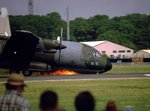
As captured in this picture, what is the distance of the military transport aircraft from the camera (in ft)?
126

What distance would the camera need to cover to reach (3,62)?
38656mm

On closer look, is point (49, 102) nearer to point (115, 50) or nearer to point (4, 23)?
point (4, 23)

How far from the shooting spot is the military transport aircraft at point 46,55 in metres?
38.4

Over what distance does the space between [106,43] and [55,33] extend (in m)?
38.1

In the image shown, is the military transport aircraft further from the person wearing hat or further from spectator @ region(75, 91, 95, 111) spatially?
spectator @ region(75, 91, 95, 111)

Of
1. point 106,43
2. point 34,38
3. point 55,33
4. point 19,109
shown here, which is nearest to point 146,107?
point 19,109

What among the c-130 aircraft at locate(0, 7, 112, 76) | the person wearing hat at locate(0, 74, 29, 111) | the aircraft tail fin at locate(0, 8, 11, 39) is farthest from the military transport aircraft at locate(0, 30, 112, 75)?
the aircraft tail fin at locate(0, 8, 11, 39)

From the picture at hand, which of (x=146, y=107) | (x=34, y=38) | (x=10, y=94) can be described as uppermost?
(x=34, y=38)

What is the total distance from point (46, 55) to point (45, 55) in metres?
0.09

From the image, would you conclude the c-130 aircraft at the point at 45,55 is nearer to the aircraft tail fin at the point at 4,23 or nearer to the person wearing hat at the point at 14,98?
the person wearing hat at the point at 14,98

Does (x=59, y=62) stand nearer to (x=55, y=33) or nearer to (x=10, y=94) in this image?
(x=10, y=94)

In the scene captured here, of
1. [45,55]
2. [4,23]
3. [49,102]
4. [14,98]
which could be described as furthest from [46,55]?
[4,23]

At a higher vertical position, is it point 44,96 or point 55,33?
point 55,33

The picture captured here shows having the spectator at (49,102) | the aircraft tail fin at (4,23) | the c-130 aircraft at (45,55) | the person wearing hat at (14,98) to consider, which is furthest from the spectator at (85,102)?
the aircraft tail fin at (4,23)
